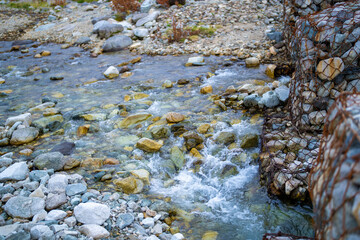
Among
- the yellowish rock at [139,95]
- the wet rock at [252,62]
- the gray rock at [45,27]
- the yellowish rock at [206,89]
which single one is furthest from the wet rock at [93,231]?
the gray rock at [45,27]

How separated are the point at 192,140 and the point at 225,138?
55 cm

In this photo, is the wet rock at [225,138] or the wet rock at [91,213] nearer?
the wet rock at [91,213]

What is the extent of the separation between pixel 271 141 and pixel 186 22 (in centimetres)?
823

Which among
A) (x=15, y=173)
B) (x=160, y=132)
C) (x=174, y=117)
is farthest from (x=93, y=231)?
(x=174, y=117)

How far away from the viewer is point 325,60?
3.93m

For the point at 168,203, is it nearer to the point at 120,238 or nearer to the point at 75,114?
the point at 120,238

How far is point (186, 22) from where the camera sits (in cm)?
1129

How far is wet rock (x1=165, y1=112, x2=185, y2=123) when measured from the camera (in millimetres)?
5465

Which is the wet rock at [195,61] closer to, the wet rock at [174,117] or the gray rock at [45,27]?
the wet rock at [174,117]

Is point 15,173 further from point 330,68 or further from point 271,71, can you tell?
point 271,71

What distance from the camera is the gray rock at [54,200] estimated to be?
3.17m

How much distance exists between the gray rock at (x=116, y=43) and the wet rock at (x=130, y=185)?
799cm

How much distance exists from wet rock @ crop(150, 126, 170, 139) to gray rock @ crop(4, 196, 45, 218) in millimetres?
2266

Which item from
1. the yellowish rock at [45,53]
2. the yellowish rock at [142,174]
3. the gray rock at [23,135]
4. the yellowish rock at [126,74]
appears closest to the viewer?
the yellowish rock at [142,174]
